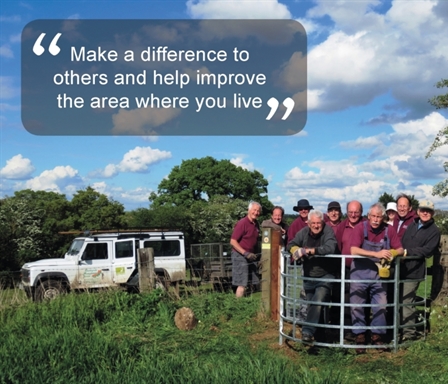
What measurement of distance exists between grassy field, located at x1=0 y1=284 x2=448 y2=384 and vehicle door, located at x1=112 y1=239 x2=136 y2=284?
6.10m

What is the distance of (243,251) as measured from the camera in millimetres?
10953

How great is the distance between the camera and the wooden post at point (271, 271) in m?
9.66

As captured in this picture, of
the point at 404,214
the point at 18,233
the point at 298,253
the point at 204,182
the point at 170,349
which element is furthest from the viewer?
the point at 204,182

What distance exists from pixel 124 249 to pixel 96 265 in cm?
92

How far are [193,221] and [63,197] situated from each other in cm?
948

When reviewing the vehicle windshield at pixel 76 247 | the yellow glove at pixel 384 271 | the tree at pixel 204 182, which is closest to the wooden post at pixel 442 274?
the yellow glove at pixel 384 271

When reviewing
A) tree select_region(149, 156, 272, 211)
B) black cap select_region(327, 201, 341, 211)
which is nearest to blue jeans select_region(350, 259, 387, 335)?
black cap select_region(327, 201, 341, 211)

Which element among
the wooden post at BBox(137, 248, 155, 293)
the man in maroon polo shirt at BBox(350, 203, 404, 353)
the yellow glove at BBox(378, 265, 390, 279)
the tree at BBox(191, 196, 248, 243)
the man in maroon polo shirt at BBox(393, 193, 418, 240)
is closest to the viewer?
the yellow glove at BBox(378, 265, 390, 279)

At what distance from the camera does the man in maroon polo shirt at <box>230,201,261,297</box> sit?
36.1 ft

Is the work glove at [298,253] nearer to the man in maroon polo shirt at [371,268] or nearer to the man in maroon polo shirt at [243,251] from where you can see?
the man in maroon polo shirt at [371,268]

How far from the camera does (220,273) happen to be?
17.5 metres

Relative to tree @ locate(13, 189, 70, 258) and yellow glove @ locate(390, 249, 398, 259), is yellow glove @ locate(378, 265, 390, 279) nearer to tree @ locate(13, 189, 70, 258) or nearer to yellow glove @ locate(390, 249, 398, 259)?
yellow glove @ locate(390, 249, 398, 259)

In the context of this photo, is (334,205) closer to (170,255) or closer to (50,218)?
(170,255)

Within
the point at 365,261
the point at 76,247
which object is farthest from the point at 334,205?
the point at 76,247
